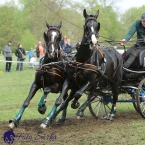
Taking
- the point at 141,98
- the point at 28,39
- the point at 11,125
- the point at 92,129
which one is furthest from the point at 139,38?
the point at 28,39

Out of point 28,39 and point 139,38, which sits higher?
point 28,39

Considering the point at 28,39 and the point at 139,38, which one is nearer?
the point at 139,38

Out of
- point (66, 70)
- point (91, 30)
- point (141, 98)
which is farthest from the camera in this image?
point (141, 98)

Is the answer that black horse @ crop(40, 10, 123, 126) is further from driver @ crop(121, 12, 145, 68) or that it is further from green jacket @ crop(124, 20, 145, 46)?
green jacket @ crop(124, 20, 145, 46)

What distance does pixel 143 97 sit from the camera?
9180mm

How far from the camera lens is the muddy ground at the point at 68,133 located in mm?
6367

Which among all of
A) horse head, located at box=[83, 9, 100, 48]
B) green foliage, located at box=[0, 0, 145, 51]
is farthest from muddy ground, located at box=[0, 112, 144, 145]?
green foliage, located at box=[0, 0, 145, 51]

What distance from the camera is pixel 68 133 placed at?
23.5ft

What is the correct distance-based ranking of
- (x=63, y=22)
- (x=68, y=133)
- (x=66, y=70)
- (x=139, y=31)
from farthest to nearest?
1. (x=63, y=22)
2. (x=139, y=31)
3. (x=66, y=70)
4. (x=68, y=133)

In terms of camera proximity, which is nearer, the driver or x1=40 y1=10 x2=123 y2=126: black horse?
x1=40 y1=10 x2=123 y2=126: black horse

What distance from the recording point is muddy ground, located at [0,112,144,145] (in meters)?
6.37

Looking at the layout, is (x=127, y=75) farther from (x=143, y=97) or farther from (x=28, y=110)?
(x=28, y=110)

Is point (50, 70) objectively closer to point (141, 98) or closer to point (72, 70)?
point (72, 70)

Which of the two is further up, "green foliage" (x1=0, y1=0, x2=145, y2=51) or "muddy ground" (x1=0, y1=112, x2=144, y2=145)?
"green foliage" (x1=0, y1=0, x2=145, y2=51)
